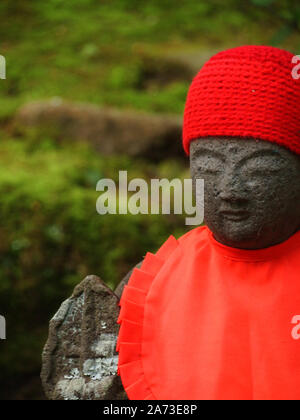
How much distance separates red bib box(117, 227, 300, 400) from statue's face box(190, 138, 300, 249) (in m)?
0.08

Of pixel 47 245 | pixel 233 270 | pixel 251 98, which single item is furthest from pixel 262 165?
pixel 47 245

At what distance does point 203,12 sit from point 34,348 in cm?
302

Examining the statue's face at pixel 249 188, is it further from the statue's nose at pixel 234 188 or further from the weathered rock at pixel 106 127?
the weathered rock at pixel 106 127

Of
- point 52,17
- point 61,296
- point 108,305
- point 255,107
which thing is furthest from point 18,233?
point 52,17

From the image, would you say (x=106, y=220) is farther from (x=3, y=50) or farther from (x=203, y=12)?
(x=203, y=12)

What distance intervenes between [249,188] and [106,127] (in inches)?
82.4

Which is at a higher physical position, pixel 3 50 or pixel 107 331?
pixel 3 50

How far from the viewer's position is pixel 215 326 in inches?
60.3

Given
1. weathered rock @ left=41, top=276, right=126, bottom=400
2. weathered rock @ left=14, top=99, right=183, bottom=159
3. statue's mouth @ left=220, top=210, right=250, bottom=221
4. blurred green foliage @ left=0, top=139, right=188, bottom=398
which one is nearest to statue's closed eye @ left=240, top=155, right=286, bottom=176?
statue's mouth @ left=220, top=210, right=250, bottom=221

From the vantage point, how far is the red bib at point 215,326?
4.85ft

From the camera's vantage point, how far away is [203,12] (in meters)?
4.55

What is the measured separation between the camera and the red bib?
148cm

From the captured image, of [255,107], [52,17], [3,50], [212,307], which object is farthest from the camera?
[52,17]

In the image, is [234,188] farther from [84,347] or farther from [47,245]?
[47,245]
